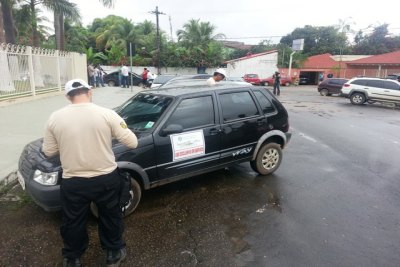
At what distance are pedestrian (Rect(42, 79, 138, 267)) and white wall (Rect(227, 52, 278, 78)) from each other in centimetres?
3463

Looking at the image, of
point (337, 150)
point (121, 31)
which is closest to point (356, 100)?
point (337, 150)

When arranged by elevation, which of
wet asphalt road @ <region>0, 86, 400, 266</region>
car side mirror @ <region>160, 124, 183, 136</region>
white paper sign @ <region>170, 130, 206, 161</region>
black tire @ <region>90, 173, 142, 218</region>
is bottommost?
wet asphalt road @ <region>0, 86, 400, 266</region>

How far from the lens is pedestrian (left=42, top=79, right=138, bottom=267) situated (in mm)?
2469

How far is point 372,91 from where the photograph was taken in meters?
17.9

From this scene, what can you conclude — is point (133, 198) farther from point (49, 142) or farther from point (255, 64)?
point (255, 64)

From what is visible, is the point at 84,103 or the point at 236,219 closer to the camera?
the point at 84,103

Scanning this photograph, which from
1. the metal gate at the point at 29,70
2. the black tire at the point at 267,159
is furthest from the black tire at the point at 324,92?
the black tire at the point at 267,159

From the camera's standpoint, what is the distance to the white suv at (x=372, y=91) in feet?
57.0

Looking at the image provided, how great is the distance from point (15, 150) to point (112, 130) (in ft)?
15.0

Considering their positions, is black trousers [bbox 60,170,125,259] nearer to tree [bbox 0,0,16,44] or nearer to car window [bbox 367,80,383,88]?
tree [bbox 0,0,16,44]

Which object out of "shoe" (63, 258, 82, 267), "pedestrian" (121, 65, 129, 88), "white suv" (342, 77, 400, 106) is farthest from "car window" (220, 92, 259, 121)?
"pedestrian" (121, 65, 129, 88)

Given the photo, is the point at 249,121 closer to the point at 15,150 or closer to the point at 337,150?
the point at 337,150

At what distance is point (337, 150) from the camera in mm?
7305

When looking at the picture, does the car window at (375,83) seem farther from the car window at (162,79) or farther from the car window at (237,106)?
the car window at (237,106)
